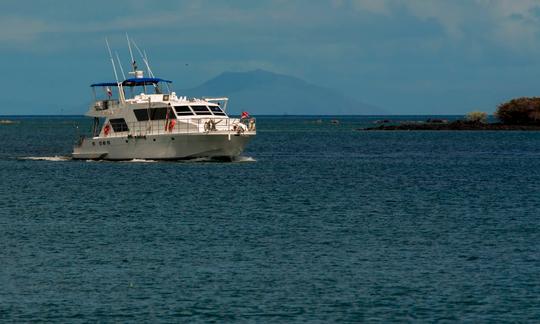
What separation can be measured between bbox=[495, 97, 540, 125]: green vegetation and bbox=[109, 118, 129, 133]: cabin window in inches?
3724

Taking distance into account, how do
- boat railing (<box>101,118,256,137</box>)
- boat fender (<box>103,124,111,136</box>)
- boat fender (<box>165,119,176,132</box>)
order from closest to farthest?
1. boat railing (<box>101,118,256,137</box>)
2. boat fender (<box>165,119,176,132</box>)
3. boat fender (<box>103,124,111,136</box>)

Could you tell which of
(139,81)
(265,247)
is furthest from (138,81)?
(265,247)

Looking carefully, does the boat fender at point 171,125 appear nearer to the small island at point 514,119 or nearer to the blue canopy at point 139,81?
the blue canopy at point 139,81

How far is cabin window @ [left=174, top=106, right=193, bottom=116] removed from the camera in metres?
60.7

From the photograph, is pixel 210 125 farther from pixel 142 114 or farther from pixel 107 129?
pixel 107 129

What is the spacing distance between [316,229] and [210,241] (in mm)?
4481

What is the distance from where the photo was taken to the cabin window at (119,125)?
2489 inches

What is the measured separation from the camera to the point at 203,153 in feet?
204

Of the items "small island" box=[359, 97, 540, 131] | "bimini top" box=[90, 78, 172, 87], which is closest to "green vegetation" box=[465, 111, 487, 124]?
"small island" box=[359, 97, 540, 131]

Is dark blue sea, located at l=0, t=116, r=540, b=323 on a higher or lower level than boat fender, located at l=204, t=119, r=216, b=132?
lower

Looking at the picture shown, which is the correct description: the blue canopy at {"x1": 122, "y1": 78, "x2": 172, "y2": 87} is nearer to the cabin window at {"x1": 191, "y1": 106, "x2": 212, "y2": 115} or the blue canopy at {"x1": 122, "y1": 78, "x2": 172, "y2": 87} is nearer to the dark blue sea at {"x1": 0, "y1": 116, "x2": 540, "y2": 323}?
the cabin window at {"x1": 191, "y1": 106, "x2": 212, "y2": 115}

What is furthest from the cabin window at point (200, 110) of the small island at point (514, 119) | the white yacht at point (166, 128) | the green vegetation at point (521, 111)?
the green vegetation at point (521, 111)

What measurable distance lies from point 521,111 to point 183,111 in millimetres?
97955

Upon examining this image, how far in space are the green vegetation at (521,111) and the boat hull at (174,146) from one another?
92.3 metres
